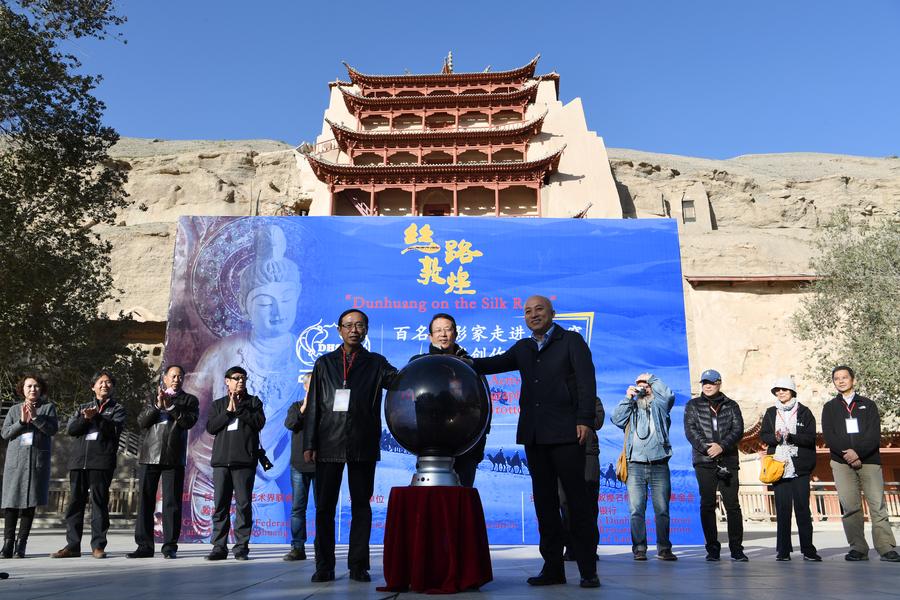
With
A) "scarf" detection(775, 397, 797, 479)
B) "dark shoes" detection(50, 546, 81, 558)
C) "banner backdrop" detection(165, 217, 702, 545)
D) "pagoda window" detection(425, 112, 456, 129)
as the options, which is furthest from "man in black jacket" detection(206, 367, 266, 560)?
"pagoda window" detection(425, 112, 456, 129)

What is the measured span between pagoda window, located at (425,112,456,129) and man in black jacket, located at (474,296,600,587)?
2902cm

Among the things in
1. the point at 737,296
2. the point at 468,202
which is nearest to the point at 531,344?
the point at 737,296

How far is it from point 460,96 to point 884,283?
21947 millimetres

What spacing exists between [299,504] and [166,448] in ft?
3.76

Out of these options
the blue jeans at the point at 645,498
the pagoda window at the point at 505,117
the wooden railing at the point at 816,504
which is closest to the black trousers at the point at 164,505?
the blue jeans at the point at 645,498

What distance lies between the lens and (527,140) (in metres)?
28.6

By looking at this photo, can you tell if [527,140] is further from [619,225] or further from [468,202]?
[619,225]

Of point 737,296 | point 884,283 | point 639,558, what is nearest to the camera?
point 639,558

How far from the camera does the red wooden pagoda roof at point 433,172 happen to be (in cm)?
2595

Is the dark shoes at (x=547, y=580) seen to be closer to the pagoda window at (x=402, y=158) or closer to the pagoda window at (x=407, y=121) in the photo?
the pagoda window at (x=402, y=158)

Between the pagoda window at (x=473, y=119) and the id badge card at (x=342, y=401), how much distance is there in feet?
95.8

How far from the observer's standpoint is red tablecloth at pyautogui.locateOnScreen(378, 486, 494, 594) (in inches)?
108

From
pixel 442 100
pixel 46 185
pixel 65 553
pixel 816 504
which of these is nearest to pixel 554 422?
pixel 65 553

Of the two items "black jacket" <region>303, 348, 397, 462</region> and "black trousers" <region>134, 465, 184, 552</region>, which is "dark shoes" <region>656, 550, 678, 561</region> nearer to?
"black jacket" <region>303, 348, 397, 462</region>
